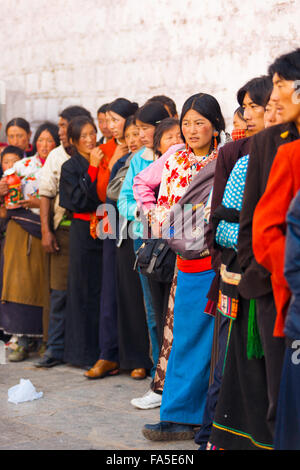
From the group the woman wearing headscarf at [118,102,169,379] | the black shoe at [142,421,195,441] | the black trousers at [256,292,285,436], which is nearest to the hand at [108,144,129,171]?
the woman wearing headscarf at [118,102,169,379]

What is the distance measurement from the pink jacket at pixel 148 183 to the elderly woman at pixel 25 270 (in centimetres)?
189

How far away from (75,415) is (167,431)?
817 millimetres

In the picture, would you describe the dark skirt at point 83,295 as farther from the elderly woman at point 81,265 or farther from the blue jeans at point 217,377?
the blue jeans at point 217,377

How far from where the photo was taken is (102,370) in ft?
19.7

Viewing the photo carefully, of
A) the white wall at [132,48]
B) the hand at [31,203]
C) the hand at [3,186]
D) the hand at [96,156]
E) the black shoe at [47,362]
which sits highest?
the white wall at [132,48]

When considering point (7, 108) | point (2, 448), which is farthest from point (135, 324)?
point (7, 108)

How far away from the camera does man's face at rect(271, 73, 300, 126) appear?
10.0ft

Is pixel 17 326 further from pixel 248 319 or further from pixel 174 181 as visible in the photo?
pixel 248 319

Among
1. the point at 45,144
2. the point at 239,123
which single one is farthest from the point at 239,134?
the point at 45,144

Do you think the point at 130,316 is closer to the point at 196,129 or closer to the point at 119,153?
the point at 119,153

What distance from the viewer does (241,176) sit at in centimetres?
335

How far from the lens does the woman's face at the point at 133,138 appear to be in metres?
5.79

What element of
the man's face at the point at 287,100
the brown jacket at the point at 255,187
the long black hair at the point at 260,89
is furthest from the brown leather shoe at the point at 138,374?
the man's face at the point at 287,100
